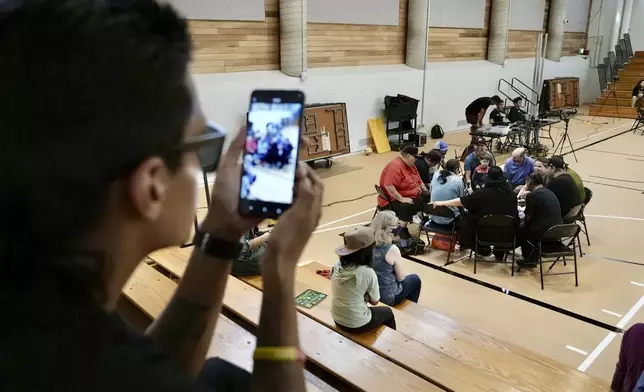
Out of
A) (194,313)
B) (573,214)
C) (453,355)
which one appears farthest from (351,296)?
(573,214)

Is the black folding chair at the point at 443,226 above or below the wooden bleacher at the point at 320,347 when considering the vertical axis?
below

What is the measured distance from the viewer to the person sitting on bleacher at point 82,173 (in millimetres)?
621

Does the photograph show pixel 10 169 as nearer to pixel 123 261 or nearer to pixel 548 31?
pixel 123 261

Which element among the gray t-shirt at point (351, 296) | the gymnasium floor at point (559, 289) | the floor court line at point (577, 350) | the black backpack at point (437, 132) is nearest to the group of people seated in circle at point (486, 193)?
the gymnasium floor at point (559, 289)

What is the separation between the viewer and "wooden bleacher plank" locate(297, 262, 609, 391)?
3455 millimetres

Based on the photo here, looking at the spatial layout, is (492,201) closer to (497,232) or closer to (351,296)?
(497,232)

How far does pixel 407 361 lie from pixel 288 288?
8.24 feet

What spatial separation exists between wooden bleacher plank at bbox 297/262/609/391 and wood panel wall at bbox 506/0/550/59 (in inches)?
640

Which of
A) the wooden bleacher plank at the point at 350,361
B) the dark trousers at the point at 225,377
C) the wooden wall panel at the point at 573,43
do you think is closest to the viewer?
the dark trousers at the point at 225,377

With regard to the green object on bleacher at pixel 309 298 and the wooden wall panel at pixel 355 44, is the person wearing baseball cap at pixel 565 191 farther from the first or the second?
the wooden wall panel at pixel 355 44

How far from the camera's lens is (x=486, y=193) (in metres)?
6.07

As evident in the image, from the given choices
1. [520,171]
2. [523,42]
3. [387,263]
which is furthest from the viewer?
[523,42]

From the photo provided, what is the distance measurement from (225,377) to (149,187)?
34.5 inches

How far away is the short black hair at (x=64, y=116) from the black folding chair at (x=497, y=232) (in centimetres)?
571
